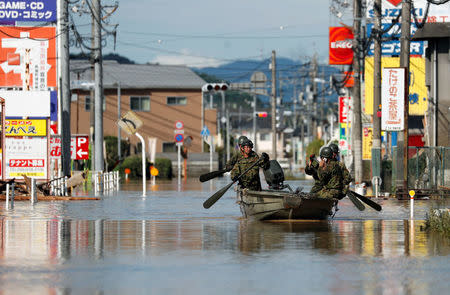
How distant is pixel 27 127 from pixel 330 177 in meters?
14.1

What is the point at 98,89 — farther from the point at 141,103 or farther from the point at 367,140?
the point at 141,103

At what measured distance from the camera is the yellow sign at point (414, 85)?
49781mm

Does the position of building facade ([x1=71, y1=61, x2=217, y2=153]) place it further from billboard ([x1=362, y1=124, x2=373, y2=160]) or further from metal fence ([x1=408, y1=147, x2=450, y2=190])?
metal fence ([x1=408, y1=147, x2=450, y2=190])

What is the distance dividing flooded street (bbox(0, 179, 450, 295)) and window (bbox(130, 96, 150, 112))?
59.2 meters

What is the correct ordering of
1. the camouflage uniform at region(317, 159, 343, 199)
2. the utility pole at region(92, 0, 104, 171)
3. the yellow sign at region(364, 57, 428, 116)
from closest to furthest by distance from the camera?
the camouflage uniform at region(317, 159, 343, 199)
the utility pole at region(92, 0, 104, 171)
the yellow sign at region(364, 57, 428, 116)

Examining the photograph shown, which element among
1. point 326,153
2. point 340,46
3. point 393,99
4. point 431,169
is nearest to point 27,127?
point 393,99

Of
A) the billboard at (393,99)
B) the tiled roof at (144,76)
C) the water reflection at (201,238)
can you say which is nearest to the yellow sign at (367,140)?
the billboard at (393,99)

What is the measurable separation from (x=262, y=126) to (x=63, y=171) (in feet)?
500

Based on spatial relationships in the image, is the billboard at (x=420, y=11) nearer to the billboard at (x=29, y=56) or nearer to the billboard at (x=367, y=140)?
the billboard at (x=367, y=140)

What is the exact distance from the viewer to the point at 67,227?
66.1 feet

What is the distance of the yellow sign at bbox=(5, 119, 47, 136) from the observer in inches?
1270

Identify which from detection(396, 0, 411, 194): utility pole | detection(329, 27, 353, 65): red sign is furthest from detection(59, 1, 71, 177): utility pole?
detection(329, 27, 353, 65): red sign

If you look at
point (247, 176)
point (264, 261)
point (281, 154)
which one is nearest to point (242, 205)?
point (247, 176)

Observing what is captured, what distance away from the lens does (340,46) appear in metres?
54.9
